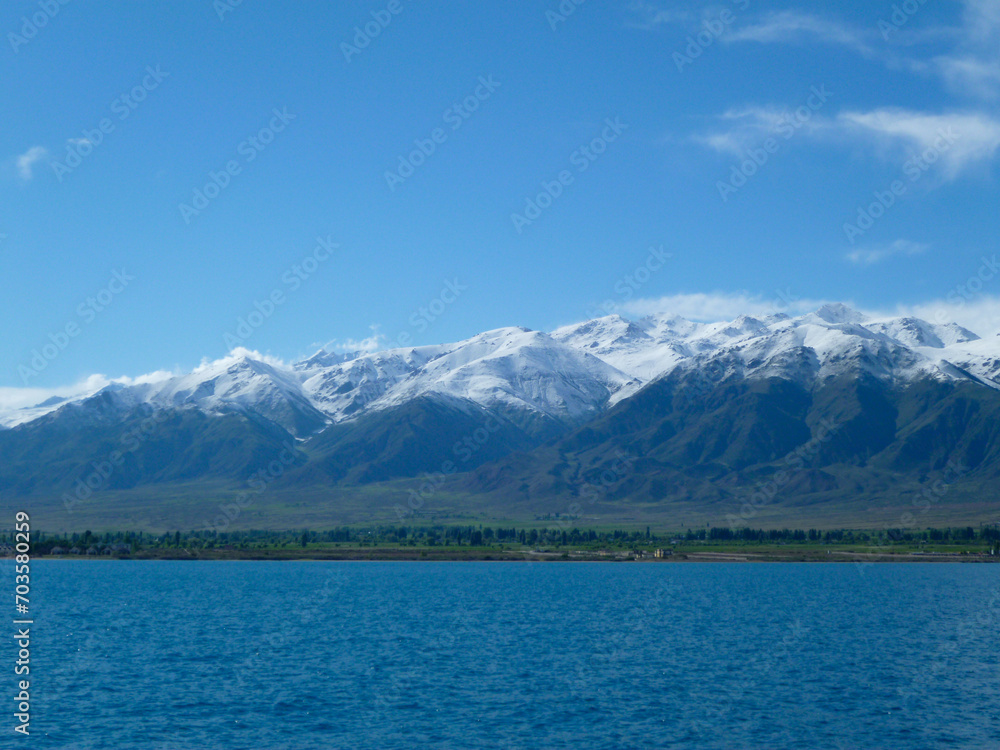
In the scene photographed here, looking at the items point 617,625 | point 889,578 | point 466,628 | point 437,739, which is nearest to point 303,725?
point 437,739

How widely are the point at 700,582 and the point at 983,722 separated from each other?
11490 cm

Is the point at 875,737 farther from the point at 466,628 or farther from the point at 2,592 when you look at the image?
the point at 2,592

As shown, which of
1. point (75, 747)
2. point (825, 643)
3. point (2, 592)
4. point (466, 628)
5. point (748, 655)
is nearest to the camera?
point (75, 747)

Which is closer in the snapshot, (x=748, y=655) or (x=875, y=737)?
(x=875, y=737)

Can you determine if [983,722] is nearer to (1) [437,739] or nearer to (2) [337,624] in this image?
(1) [437,739]

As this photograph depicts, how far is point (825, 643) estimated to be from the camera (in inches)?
3319

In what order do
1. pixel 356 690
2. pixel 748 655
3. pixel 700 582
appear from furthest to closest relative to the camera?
pixel 700 582, pixel 748 655, pixel 356 690

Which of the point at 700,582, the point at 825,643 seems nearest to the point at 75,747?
the point at 825,643

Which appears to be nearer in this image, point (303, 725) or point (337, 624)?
point (303, 725)

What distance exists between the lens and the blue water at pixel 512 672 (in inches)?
2016

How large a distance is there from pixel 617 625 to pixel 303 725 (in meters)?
49.4

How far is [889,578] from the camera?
17912 cm

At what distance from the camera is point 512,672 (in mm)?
68375

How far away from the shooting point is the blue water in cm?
5122
